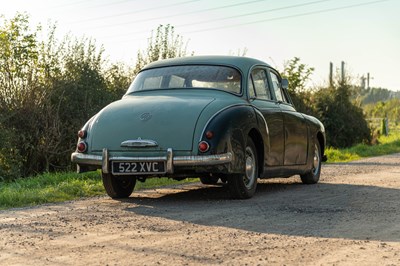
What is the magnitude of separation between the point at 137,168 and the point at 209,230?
202 centimetres

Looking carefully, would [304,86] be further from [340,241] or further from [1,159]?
[340,241]

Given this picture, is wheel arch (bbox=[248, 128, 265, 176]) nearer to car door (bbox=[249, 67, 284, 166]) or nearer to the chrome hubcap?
car door (bbox=[249, 67, 284, 166])

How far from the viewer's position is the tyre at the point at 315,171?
11.2 metres

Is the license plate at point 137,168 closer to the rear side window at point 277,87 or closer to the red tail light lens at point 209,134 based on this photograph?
the red tail light lens at point 209,134

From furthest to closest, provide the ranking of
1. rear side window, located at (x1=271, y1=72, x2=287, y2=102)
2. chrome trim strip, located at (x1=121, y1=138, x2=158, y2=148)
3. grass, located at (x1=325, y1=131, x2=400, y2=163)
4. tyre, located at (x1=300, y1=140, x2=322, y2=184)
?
1. grass, located at (x1=325, y1=131, x2=400, y2=163)
2. tyre, located at (x1=300, y1=140, x2=322, y2=184)
3. rear side window, located at (x1=271, y1=72, x2=287, y2=102)
4. chrome trim strip, located at (x1=121, y1=138, x2=158, y2=148)

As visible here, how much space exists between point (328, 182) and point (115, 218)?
556 centimetres

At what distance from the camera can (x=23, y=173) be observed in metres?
14.1

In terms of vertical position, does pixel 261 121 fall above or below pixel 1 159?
above

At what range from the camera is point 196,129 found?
794cm

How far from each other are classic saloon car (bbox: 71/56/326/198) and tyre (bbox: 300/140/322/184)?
3.49 ft

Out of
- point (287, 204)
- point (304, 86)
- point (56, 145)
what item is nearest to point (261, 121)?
point (287, 204)

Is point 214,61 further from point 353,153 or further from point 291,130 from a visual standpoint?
point 353,153

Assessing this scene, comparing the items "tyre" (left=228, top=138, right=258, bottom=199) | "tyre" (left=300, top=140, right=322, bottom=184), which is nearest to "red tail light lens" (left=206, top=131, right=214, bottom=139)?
"tyre" (left=228, top=138, right=258, bottom=199)

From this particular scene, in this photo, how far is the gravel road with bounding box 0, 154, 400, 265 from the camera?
4895mm
